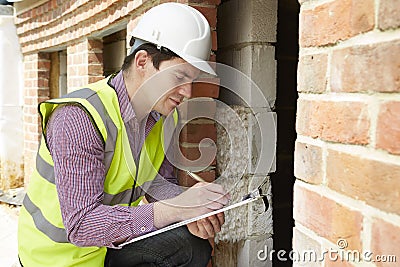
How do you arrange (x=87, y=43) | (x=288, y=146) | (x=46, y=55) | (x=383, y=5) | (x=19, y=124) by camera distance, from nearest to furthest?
(x=383, y=5) < (x=288, y=146) < (x=87, y=43) < (x=46, y=55) < (x=19, y=124)

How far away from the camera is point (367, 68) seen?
0.90m

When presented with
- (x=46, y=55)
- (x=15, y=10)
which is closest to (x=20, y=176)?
(x=46, y=55)

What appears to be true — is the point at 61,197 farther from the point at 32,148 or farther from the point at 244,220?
the point at 32,148

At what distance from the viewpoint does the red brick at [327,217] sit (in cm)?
95

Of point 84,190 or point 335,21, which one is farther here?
point 84,190

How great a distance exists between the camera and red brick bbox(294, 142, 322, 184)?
3.50ft

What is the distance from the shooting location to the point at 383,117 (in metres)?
0.87

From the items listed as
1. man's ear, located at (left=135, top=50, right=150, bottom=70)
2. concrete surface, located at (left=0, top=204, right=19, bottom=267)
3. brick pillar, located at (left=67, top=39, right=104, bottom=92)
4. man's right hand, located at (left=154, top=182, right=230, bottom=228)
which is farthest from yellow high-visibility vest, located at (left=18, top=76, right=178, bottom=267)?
brick pillar, located at (left=67, top=39, right=104, bottom=92)

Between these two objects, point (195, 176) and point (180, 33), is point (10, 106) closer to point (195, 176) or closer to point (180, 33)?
point (195, 176)

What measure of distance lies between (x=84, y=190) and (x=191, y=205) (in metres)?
0.36

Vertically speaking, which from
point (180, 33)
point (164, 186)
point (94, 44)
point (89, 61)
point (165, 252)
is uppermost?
point (94, 44)

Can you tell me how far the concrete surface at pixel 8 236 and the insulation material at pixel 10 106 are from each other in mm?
429

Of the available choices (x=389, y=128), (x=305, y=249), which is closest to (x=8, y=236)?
(x=305, y=249)

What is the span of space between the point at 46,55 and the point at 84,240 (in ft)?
12.3
